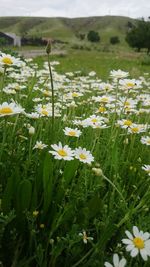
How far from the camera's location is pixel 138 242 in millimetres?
1221

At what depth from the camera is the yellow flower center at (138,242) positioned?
1213 millimetres

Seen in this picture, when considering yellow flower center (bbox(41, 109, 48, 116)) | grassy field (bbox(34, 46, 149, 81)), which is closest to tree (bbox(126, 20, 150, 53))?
grassy field (bbox(34, 46, 149, 81))

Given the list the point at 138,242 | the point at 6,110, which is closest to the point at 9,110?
the point at 6,110

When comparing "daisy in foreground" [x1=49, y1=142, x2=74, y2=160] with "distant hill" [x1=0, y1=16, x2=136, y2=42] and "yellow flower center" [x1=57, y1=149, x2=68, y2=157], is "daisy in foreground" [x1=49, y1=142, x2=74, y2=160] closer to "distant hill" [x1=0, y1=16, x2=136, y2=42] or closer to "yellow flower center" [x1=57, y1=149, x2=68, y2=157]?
"yellow flower center" [x1=57, y1=149, x2=68, y2=157]

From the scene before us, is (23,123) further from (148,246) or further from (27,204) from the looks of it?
(148,246)

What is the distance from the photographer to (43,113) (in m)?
2.24

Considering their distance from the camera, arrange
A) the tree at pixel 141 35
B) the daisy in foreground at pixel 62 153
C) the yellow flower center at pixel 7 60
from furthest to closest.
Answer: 1. the tree at pixel 141 35
2. the yellow flower center at pixel 7 60
3. the daisy in foreground at pixel 62 153

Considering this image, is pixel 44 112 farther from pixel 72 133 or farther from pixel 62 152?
pixel 62 152

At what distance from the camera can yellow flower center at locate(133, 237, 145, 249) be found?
1213 mm

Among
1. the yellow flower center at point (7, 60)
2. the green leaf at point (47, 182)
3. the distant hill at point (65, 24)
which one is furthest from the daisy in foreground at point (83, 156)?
the distant hill at point (65, 24)

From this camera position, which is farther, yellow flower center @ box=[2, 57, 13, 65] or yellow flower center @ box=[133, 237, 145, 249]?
yellow flower center @ box=[2, 57, 13, 65]

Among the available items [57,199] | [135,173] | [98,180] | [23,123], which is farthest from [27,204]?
[23,123]

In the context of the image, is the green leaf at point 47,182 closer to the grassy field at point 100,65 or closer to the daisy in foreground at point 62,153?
the daisy in foreground at point 62,153

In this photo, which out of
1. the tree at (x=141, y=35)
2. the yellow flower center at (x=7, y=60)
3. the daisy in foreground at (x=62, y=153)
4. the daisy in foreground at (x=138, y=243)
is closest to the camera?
the daisy in foreground at (x=138, y=243)
